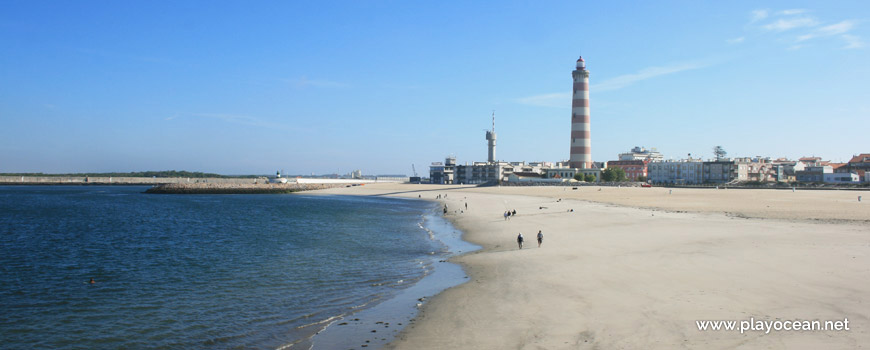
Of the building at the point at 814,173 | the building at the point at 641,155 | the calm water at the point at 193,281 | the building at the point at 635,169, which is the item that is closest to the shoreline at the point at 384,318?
the calm water at the point at 193,281

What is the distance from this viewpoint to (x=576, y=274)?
17172 mm

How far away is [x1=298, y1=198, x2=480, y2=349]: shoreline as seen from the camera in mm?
11633

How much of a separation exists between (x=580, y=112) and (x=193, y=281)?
9444 cm

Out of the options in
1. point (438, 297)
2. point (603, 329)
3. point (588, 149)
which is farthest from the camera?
point (588, 149)

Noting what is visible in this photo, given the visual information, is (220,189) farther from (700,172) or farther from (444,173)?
(700,172)

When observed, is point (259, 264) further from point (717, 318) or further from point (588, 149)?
point (588, 149)

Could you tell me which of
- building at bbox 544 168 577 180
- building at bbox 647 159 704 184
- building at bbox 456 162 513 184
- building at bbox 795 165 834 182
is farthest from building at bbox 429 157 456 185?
building at bbox 795 165 834 182

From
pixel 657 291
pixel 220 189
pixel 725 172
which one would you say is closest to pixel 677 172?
pixel 725 172

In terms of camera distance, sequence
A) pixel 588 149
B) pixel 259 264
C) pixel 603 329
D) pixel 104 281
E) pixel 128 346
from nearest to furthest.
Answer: pixel 603 329 → pixel 128 346 → pixel 104 281 → pixel 259 264 → pixel 588 149

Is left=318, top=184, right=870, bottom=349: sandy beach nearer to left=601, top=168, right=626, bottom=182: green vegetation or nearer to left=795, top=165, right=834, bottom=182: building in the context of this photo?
left=601, top=168, right=626, bottom=182: green vegetation

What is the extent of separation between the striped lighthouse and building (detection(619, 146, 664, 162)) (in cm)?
5372

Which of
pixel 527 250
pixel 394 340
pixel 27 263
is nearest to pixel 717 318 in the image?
pixel 394 340

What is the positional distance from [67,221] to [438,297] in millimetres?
40675

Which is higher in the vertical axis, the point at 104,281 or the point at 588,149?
the point at 588,149
